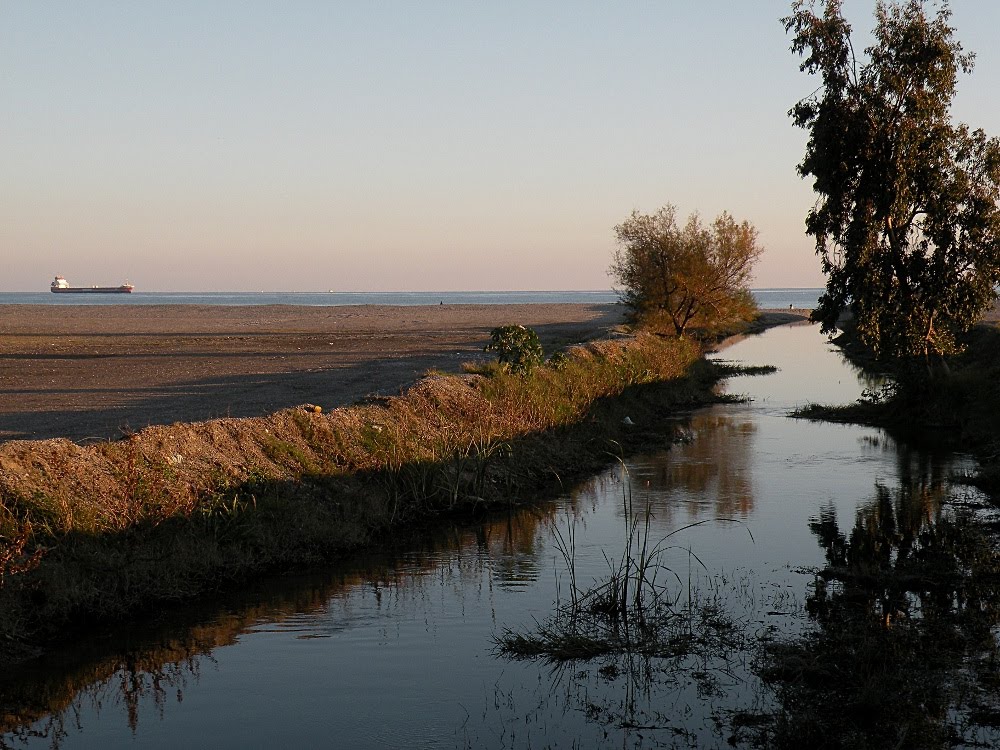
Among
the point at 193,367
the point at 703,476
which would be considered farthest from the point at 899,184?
the point at 193,367

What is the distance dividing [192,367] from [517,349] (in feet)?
71.3

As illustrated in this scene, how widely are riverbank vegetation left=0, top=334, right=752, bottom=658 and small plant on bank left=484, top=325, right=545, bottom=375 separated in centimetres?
67

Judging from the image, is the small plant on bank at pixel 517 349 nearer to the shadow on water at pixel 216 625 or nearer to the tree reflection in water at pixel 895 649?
the shadow on water at pixel 216 625

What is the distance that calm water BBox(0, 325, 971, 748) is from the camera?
8422mm

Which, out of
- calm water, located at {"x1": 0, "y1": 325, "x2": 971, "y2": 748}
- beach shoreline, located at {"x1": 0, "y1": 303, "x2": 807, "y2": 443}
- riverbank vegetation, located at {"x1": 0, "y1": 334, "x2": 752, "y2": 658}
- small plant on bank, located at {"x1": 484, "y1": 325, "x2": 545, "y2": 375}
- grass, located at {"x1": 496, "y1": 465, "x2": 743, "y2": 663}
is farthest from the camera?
beach shoreline, located at {"x1": 0, "y1": 303, "x2": 807, "y2": 443}

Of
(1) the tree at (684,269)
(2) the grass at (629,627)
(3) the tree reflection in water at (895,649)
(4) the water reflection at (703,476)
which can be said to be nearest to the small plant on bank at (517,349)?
(4) the water reflection at (703,476)

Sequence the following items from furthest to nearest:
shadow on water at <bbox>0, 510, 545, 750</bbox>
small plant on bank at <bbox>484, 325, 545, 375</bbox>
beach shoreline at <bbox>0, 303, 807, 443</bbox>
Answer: beach shoreline at <bbox>0, 303, 807, 443</bbox>, small plant on bank at <bbox>484, 325, 545, 375</bbox>, shadow on water at <bbox>0, 510, 545, 750</bbox>

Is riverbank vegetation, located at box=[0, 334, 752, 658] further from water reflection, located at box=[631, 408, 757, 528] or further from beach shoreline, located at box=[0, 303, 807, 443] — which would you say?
water reflection, located at box=[631, 408, 757, 528]

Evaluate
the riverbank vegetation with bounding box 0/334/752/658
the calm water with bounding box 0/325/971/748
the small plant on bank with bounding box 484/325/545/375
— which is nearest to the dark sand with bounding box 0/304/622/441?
the riverbank vegetation with bounding box 0/334/752/658

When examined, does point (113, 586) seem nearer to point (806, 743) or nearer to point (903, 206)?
point (806, 743)

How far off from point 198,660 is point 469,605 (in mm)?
3155

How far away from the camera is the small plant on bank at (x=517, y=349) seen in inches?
899

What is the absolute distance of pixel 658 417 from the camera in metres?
29.3

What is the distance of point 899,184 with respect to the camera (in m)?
24.2
